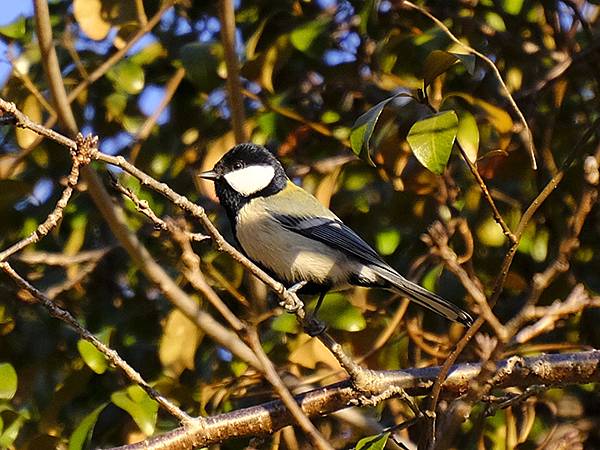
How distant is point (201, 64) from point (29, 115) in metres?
0.40

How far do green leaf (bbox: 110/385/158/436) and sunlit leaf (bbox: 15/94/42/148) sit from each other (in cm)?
63

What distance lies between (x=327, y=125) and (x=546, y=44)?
66 cm

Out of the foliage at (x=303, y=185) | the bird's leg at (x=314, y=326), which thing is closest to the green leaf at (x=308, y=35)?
the foliage at (x=303, y=185)

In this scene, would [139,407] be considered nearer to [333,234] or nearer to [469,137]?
[333,234]

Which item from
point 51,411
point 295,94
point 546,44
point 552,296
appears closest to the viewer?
point 51,411

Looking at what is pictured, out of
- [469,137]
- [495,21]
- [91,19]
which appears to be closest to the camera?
[469,137]

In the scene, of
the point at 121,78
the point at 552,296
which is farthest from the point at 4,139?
the point at 552,296

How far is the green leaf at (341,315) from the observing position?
214cm

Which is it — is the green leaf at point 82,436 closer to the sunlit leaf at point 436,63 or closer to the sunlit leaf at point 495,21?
the sunlit leaf at point 436,63

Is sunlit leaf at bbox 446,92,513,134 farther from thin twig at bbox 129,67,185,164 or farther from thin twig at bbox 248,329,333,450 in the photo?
thin twig at bbox 248,329,333,450

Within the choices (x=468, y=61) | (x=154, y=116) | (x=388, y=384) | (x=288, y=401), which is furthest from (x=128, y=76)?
(x=288, y=401)

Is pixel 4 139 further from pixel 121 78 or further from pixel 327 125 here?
pixel 327 125

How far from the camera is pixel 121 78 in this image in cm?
237

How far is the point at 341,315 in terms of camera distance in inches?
85.2
